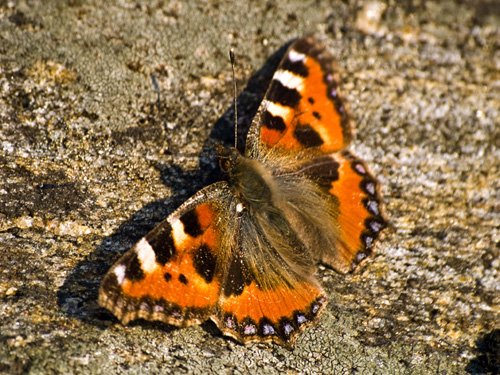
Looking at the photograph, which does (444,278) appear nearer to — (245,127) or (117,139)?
(245,127)

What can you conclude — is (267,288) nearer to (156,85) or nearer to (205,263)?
(205,263)

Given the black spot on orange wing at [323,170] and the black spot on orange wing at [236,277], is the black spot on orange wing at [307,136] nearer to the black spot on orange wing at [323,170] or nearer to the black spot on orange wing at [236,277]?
the black spot on orange wing at [323,170]

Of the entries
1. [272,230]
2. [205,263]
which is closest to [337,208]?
[272,230]

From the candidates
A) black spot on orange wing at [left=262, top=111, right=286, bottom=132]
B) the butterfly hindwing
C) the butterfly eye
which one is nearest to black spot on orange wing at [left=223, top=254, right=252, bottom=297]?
the butterfly hindwing

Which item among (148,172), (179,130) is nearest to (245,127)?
(179,130)

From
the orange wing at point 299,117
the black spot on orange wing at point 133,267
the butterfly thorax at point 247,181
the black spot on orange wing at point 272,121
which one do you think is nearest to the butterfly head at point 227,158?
the butterfly thorax at point 247,181

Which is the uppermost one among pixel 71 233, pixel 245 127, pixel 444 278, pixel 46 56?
pixel 245 127

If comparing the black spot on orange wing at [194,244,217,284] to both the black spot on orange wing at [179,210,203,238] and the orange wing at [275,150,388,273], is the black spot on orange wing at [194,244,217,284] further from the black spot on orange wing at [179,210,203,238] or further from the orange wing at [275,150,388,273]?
the orange wing at [275,150,388,273]
